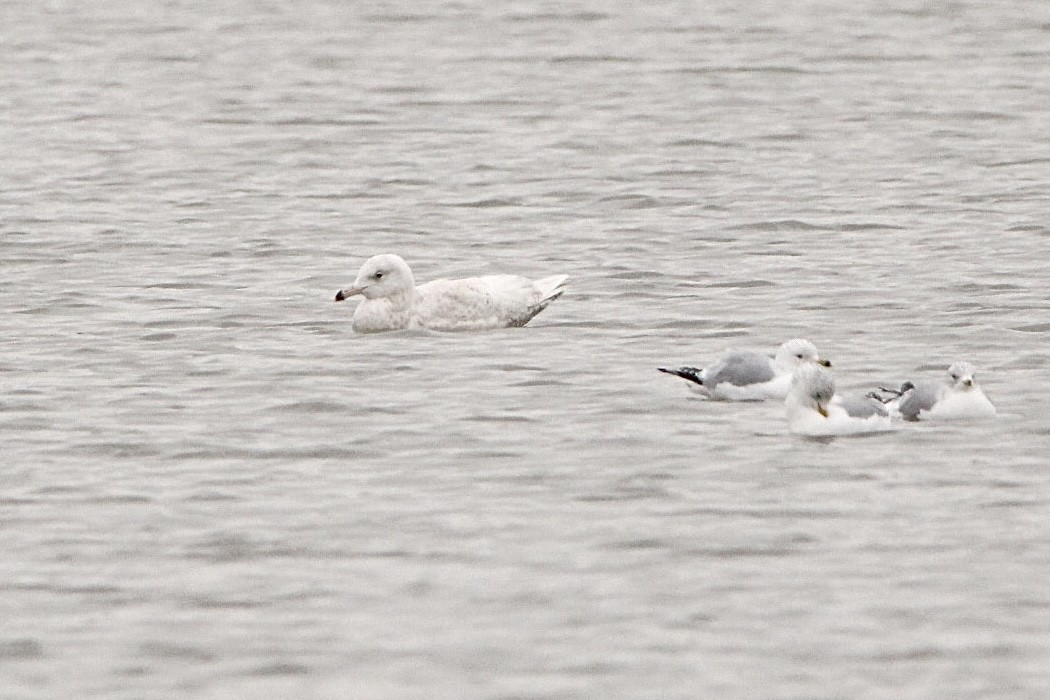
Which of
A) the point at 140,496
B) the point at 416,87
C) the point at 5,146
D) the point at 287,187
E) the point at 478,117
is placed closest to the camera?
the point at 140,496

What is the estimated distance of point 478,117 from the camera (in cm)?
3388

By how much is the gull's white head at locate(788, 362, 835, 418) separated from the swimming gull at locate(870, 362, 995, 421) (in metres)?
0.55

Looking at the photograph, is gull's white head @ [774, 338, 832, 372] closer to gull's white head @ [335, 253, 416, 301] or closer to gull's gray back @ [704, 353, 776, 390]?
gull's gray back @ [704, 353, 776, 390]

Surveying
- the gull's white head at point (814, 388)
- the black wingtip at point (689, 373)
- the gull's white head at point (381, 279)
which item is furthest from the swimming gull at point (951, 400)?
the gull's white head at point (381, 279)

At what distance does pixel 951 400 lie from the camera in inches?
600

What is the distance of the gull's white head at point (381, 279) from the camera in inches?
750

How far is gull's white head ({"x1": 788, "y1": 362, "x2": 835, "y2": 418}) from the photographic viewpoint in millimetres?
15094

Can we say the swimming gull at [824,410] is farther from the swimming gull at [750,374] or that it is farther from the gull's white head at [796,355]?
the gull's white head at [796,355]

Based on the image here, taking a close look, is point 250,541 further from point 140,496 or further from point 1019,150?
point 1019,150

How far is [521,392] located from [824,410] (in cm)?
246

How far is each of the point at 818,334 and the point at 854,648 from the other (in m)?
8.16

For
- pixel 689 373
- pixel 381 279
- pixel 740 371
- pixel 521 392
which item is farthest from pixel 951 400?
pixel 381 279

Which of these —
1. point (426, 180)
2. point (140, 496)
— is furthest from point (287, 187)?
point (140, 496)

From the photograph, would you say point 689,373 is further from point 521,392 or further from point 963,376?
point 963,376
